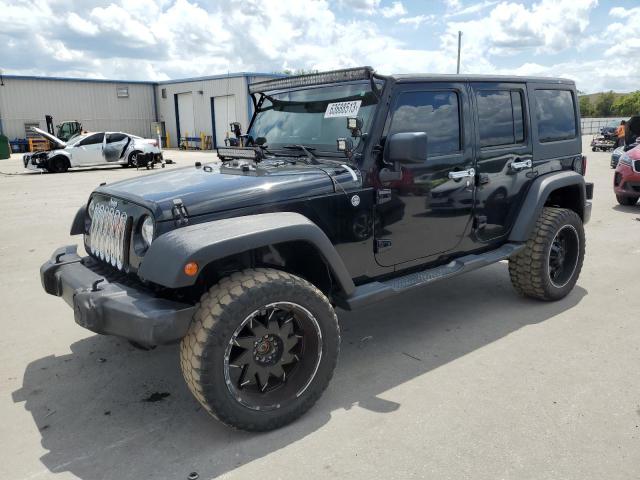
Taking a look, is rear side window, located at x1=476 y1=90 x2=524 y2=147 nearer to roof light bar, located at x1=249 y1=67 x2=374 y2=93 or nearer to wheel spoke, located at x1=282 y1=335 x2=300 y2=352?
roof light bar, located at x1=249 y1=67 x2=374 y2=93

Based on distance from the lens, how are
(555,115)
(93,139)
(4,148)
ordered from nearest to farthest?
(555,115)
(93,139)
(4,148)

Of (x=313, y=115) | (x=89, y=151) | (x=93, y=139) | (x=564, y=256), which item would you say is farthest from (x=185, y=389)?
(x=93, y=139)

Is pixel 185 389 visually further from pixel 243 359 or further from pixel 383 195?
pixel 383 195

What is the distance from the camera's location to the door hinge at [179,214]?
2750 mm

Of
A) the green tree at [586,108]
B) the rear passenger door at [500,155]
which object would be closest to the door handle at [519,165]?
the rear passenger door at [500,155]

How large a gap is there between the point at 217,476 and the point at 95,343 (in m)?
2.01

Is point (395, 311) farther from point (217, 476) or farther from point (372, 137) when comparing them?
point (217, 476)

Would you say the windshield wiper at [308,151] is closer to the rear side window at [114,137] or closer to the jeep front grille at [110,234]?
the jeep front grille at [110,234]

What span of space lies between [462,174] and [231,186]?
180 cm

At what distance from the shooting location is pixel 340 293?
3238 millimetres

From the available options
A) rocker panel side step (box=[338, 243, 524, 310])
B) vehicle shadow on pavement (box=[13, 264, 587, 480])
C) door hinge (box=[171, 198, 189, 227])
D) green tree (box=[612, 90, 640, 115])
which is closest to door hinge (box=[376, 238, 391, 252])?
rocker panel side step (box=[338, 243, 524, 310])

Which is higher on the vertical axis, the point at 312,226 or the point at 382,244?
the point at 312,226

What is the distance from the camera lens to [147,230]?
111 inches

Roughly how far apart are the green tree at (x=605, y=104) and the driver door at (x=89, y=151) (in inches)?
3233
